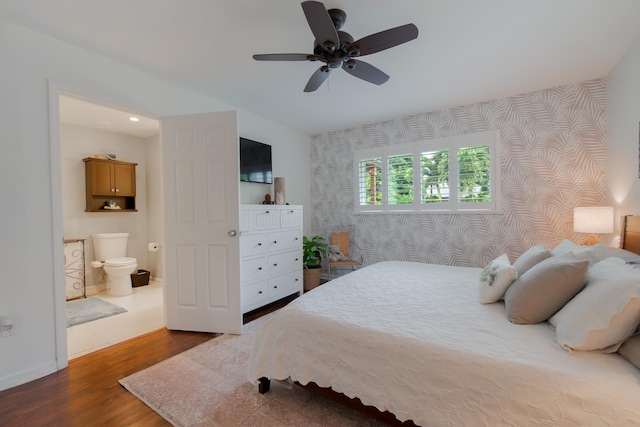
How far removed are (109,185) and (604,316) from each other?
5357 mm

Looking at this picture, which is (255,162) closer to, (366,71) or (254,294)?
(254,294)

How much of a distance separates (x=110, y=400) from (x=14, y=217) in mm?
1457

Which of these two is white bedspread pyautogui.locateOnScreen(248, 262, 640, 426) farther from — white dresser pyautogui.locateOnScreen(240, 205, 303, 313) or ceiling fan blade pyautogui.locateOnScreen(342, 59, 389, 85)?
ceiling fan blade pyautogui.locateOnScreen(342, 59, 389, 85)

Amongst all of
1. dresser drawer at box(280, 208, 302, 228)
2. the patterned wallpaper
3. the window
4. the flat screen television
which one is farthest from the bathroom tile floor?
the window

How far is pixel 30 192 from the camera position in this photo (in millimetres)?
2084

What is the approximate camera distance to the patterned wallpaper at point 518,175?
3.05 meters

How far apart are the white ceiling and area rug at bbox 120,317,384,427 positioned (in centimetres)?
250

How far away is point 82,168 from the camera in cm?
417

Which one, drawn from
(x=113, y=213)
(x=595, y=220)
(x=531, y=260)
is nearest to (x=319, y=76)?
(x=531, y=260)

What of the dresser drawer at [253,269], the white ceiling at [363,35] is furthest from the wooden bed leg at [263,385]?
the white ceiling at [363,35]

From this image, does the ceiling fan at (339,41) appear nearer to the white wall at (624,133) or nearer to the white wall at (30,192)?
the white wall at (30,192)

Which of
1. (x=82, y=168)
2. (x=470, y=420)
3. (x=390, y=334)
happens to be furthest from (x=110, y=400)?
(x=82, y=168)

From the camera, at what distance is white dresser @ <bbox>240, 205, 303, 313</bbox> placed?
3.18 metres

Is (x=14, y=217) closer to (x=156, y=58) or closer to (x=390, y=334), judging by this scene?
(x=156, y=58)
